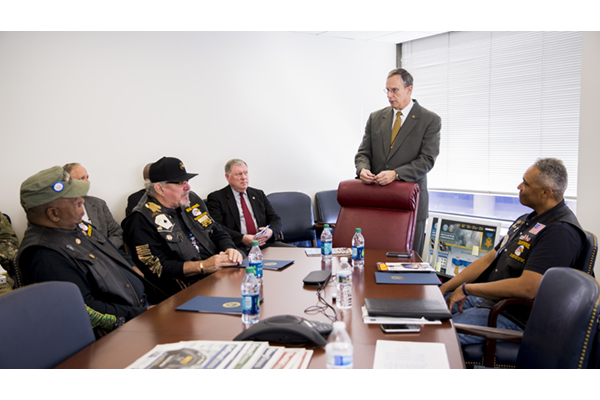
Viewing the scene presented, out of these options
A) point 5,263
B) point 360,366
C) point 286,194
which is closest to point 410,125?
point 286,194

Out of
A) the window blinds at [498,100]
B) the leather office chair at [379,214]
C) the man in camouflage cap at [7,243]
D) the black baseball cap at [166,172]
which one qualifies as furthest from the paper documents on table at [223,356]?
the window blinds at [498,100]

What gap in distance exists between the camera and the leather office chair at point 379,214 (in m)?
2.95

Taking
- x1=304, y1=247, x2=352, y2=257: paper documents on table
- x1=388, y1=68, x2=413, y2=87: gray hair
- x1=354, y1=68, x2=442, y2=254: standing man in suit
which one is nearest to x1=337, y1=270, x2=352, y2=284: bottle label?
x1=304, y1=247, x2=352, y2=257: paper documents on table

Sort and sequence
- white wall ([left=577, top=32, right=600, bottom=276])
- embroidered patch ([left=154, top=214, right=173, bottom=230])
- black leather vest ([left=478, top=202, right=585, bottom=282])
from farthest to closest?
white wall ([left=577, top=32, right=600, bottom=276]) < embroidered patch ([left=154, top=214, right=173, bottom=230]) < black leather vest ([left=478, top=202, right=585, bottom=282])

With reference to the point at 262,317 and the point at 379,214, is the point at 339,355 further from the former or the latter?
the point at 379,214

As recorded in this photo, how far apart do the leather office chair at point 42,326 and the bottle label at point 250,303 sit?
0.56m

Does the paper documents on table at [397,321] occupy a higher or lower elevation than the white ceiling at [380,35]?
lower

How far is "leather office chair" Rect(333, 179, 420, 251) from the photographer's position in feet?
9.68

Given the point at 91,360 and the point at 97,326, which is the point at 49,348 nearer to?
the point at 91,360

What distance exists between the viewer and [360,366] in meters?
1.22

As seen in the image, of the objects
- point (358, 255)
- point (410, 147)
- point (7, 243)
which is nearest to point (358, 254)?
point (358, 255)

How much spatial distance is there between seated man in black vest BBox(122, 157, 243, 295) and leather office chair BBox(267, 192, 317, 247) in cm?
185

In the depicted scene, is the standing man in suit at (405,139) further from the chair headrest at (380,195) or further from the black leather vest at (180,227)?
the black leather vest at (180,227)

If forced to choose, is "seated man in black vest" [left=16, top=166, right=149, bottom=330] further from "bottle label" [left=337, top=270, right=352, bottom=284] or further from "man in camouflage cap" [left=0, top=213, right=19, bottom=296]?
"man in camouflage cap" [left=0, top=213, right=19, bottom=296]
